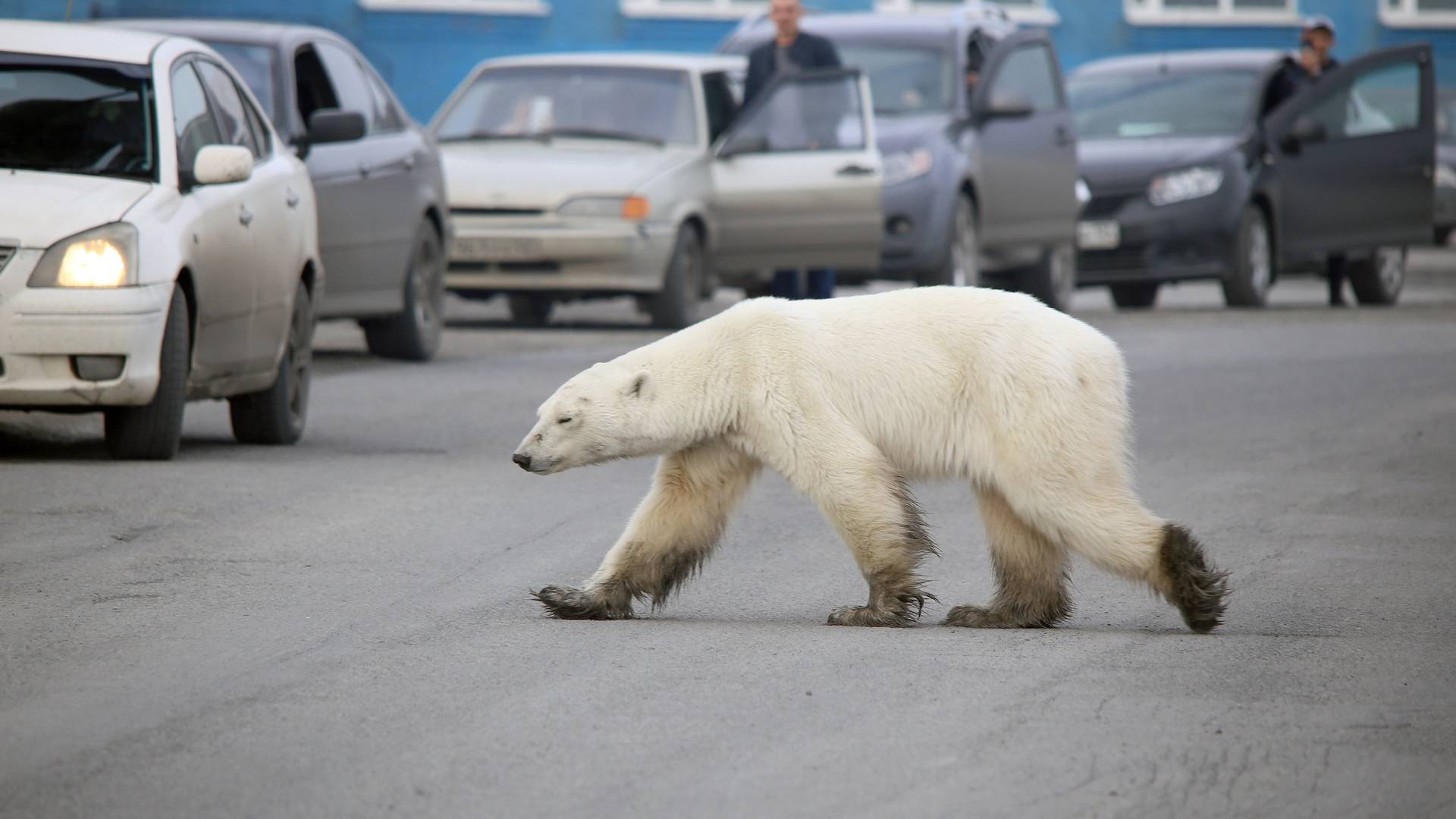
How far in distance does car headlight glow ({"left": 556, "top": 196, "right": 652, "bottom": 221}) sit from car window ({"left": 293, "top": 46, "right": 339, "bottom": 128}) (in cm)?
332

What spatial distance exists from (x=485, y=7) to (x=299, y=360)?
67.4 feet

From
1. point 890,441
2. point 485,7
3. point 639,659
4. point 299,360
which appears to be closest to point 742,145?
point 299,360

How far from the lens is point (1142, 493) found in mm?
9773

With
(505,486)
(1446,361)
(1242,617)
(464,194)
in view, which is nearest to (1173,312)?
(1446,361)

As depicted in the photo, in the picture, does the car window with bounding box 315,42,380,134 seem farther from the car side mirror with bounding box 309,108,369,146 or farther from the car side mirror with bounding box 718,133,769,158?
the car side mirror with bounding box 718,133,769,158

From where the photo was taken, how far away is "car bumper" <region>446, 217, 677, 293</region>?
17422 mm

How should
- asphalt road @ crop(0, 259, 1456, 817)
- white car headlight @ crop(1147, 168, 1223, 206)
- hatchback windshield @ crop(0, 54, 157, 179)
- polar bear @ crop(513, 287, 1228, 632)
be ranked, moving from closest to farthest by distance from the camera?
1. asphalt road @ crop(0, 259, 1456, 817)
2. polar bear @ crop(513, 287, 1228, 632)
3. hatchback windshield @ crop(0, 54, 157, 179)
4. white car headlight @ crop(1147, 168, 1223, 206)

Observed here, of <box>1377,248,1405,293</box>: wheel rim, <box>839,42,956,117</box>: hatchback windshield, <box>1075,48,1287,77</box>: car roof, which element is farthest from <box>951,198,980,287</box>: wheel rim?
<box>1377,248,1405,293</box>: wheel rim

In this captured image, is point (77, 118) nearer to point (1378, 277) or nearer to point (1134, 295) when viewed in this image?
point (1134, 295)

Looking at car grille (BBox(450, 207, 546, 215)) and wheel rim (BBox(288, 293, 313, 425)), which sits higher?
wheel rim (BBox(288, 293, 313, 425))

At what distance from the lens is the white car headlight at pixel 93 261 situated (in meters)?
9.42

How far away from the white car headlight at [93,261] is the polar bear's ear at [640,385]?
3.43m

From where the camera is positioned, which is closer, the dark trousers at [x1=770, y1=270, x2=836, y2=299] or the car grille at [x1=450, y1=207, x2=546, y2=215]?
the car grille at [x1=450, y1=207, x2=546, y2=215]

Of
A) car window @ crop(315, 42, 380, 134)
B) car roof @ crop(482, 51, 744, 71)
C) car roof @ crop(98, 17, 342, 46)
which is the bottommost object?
car roof @ crop(482, 51, 744, 71)
